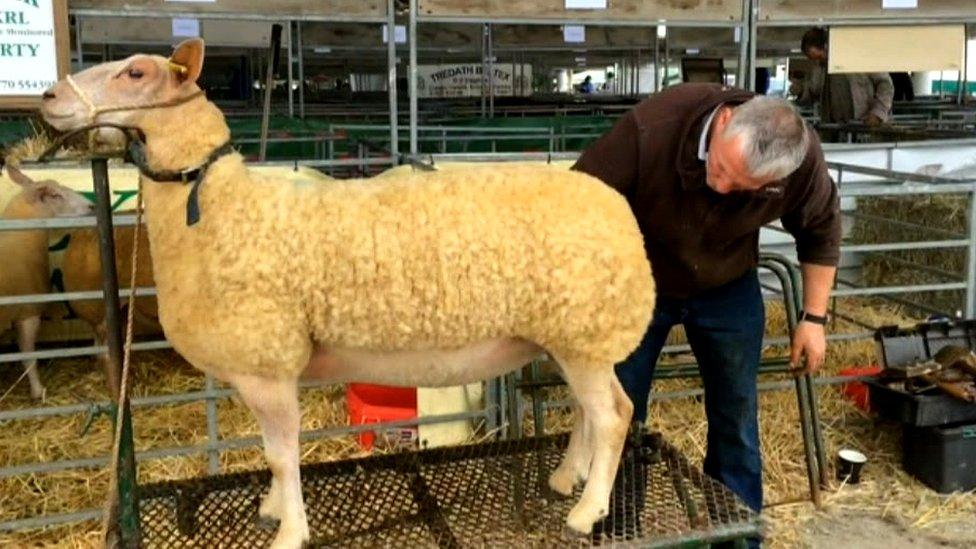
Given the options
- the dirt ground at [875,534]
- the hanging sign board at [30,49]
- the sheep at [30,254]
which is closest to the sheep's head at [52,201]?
the sheep at [30,254]

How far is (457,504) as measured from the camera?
9.27 ft

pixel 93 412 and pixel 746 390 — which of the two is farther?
pixel 93 412

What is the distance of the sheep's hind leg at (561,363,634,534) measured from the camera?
7.93 ft

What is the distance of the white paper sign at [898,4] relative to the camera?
241 inches

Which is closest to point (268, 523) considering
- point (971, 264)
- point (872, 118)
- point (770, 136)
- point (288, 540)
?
point (288, 540)

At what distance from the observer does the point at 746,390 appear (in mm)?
3115

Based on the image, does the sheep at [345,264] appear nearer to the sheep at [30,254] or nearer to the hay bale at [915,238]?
the sheep at [30,254]

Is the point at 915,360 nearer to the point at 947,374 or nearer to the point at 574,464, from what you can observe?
the point at 947,374

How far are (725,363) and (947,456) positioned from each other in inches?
77.3

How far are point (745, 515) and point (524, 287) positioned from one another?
888 mm

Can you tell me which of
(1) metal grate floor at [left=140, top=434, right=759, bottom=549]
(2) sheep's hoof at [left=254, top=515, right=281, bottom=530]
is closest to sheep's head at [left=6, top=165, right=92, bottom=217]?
(1) metal grate floor at [left=140, top=434, right=759, bottom=549]

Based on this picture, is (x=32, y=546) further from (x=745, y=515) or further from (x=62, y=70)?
(x=745, y=515)

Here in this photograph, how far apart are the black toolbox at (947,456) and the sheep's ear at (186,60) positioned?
3651 mm

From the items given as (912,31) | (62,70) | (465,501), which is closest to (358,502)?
(465,501)
